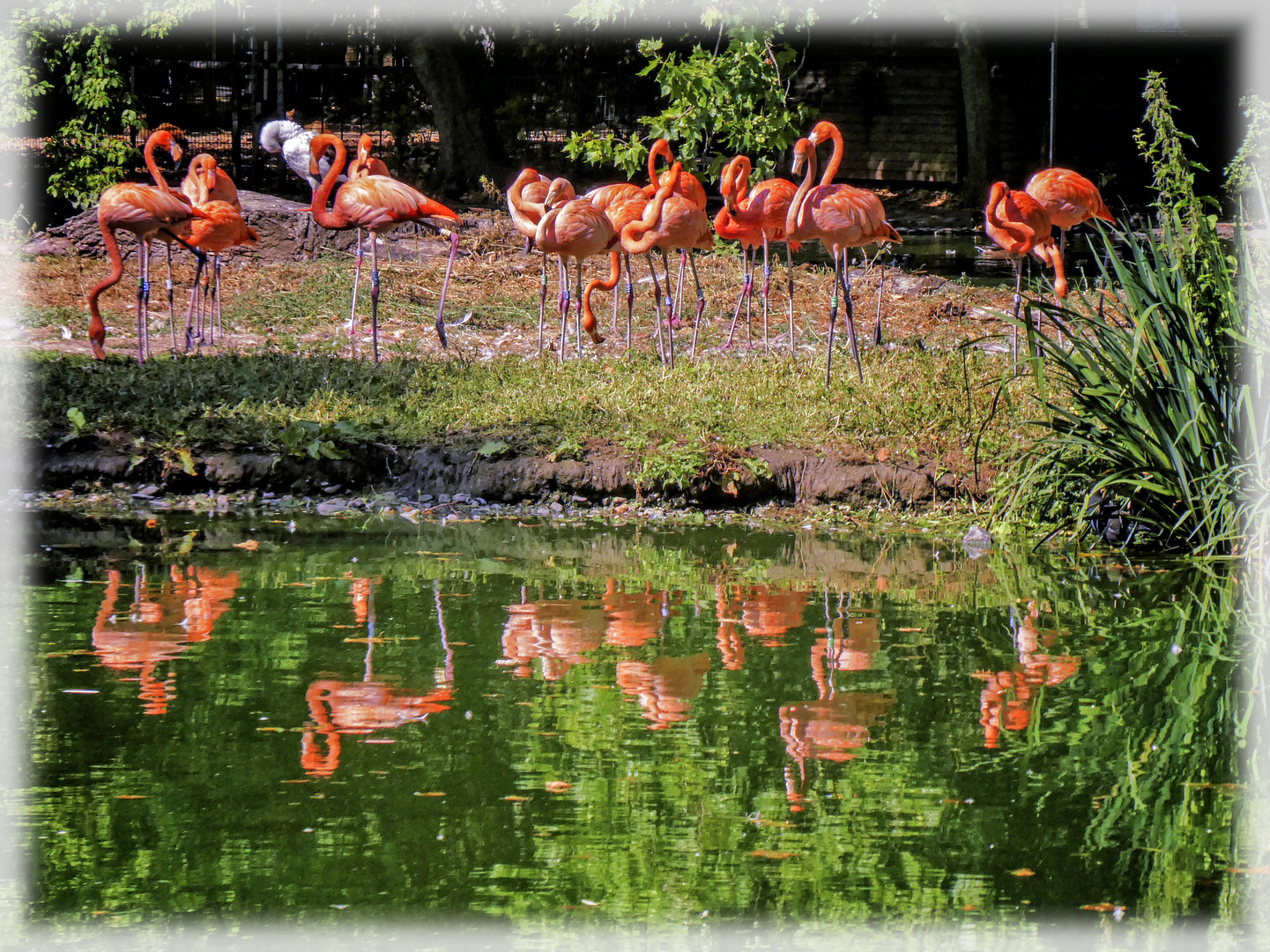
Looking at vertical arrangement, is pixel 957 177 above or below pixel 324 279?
above

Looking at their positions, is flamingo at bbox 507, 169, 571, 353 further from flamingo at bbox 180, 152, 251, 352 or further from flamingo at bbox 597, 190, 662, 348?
flamingo at bbox 180, 152, 251, 352

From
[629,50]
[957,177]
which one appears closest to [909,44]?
[957,177]

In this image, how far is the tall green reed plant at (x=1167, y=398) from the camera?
5168mm

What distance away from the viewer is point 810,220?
773 cm

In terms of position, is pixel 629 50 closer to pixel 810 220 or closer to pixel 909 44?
pixel 909 44

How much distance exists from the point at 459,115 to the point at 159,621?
Result: 37.5 feet

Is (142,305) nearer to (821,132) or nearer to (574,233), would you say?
(574,233)

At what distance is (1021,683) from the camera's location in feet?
12.2

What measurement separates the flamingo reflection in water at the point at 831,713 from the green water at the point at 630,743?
1 cm

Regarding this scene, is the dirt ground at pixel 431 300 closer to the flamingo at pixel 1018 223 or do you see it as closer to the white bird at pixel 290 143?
the flamingo at pixel 1018 223

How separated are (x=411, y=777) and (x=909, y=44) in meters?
15.6

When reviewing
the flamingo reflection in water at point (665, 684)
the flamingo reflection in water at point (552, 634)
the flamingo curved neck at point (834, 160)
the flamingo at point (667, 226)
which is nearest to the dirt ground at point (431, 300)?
the flamingo at point (667, 226)

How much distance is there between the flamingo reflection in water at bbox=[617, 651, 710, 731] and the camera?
3457mm

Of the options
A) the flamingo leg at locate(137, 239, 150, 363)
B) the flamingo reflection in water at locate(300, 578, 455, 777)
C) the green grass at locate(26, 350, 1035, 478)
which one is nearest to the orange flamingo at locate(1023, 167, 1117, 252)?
the green grass at locate(26, 350, 1035, 478)
